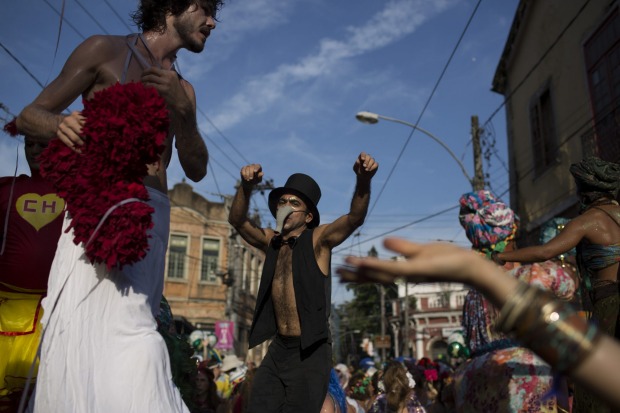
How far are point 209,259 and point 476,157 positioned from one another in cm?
2048

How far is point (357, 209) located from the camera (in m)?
3.85

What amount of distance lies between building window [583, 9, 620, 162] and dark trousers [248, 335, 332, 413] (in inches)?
363

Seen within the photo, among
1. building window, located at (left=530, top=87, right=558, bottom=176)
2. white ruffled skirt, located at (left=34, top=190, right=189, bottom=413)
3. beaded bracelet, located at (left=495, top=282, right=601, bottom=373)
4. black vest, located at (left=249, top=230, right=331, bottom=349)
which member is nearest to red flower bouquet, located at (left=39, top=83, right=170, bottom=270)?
white ruffled skirt, located at (left=34, top=190, right=189, bottom=413)

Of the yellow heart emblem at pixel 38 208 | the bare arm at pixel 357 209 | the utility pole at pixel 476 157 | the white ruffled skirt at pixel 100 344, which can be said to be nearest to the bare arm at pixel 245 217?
the bare arm at pixel 357 209

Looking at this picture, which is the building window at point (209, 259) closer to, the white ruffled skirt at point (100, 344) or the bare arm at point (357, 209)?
the bare arm at point (357, 209)

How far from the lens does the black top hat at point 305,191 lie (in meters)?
4.52

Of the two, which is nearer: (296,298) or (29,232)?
(29,232)

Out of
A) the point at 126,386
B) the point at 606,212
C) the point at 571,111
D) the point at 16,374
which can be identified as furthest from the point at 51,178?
the point at 571,111

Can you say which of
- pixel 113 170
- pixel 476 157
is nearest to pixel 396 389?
pixel 113 170

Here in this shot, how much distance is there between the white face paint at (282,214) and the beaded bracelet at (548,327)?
3.10 m

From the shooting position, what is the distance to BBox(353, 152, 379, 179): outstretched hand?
3723 millimetres

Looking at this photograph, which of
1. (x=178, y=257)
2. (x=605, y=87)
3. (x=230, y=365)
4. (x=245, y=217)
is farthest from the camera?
(x=178, y=257)

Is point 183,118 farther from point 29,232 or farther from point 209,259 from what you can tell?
point 209,259

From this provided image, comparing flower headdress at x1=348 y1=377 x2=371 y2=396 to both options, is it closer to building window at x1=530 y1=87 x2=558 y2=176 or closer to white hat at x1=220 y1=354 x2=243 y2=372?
white hat at x1=220 y1=354 x2=243 y2=372
